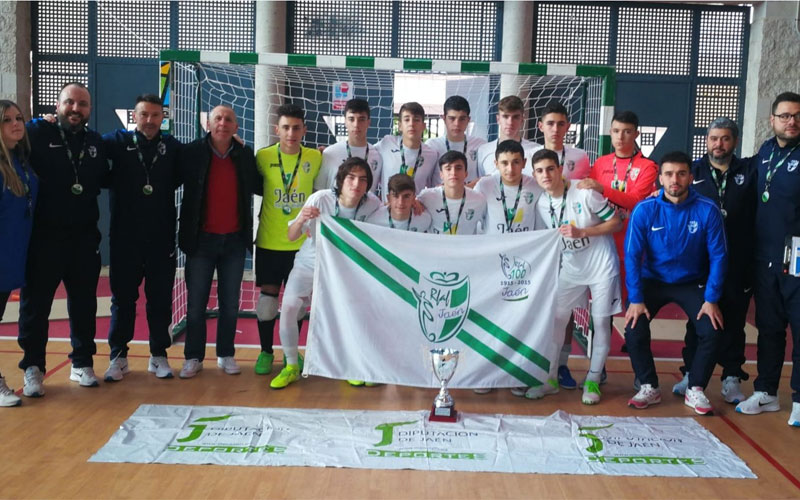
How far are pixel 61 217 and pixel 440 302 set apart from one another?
2.26 metres

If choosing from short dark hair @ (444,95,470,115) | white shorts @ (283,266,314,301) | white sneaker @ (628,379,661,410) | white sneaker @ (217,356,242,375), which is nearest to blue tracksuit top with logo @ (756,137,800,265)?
white sneaker @ (628,379,661,410)

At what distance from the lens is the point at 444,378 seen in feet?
14.2

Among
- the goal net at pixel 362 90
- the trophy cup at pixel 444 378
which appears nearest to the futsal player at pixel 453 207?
the trophy cup at pixel 444 378

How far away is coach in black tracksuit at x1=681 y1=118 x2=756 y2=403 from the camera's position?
4770 millimetres

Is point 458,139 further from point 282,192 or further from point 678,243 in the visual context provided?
point 678,243

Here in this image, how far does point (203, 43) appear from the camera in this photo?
9.34 m

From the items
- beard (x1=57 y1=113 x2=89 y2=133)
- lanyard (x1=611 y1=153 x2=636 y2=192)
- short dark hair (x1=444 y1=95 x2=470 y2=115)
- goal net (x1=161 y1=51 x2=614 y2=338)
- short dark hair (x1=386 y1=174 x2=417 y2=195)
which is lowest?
short dark hair (x1=386 y1=174 x2=417 y2=195)

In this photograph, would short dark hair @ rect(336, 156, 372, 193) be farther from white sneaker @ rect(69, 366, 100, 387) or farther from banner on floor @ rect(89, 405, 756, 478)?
white sneaker @ rect(69, 366, 100, 387)

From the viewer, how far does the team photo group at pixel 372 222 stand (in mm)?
4484

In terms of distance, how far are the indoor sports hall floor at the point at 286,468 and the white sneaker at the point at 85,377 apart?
0.16 ft

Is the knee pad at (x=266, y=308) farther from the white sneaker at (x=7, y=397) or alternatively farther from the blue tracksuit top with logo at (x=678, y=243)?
the blue tracksuit top with logo at (x=678, y=243)

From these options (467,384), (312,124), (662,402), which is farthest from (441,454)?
(312,124)

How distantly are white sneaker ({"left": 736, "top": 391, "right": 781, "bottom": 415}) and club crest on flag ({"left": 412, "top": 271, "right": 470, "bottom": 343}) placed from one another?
68.4 inches

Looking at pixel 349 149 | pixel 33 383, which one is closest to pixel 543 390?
pixel 349 149
